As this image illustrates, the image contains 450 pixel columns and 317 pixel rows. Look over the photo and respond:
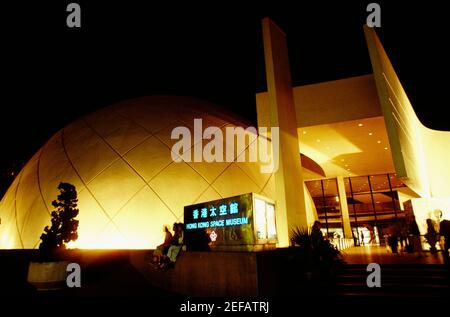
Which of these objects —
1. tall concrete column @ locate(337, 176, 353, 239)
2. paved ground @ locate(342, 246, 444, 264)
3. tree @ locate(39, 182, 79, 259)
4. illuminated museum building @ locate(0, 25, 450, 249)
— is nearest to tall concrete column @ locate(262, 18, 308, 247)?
illuminated museum building @ locate(0, 25, 450, 249)

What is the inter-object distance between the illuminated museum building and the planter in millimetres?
1726

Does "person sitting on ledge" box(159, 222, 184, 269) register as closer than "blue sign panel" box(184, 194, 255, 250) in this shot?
No

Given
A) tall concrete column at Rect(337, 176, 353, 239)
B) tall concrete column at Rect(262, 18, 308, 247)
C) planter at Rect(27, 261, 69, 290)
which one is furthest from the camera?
tall concrete column at Rect(337, 176, 353, 239)

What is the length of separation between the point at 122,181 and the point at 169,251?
13.3ft

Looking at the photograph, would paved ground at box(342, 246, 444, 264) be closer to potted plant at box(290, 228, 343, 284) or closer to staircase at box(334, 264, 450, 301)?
staircase at box(334, 264, 450, 301)

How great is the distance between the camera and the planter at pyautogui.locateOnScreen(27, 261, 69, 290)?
290 inches

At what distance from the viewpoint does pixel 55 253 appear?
25.4 feet

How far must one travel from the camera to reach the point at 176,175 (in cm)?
1029

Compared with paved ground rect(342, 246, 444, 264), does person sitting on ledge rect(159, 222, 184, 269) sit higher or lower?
higher

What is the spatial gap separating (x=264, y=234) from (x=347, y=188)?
75.8 feet

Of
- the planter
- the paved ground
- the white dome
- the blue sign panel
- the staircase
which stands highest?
the white dome

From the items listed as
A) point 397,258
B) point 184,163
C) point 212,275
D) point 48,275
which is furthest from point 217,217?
point 397,258

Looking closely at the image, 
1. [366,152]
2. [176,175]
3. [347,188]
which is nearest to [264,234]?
[176,175]

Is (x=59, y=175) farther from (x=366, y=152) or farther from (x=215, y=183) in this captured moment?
(x=366, y=152)
